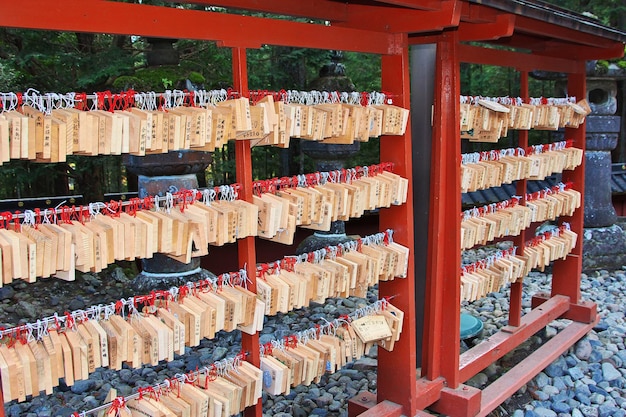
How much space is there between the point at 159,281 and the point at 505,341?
11.4ft

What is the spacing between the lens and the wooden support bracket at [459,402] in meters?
3.86

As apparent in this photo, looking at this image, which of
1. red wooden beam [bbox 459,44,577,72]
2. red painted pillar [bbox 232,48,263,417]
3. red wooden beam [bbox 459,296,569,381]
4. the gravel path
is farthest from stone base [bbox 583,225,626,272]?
red painted pillar [bbox 232,48,263,417]

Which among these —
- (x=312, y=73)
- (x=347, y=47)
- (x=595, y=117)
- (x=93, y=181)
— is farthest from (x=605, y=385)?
(x=312, y=73)

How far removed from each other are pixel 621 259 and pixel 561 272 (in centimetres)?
313

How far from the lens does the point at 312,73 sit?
14.4 m

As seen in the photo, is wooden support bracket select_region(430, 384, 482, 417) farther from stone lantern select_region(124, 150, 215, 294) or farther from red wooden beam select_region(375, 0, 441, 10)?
stone lantern select_region(124, 150, 215, 294)

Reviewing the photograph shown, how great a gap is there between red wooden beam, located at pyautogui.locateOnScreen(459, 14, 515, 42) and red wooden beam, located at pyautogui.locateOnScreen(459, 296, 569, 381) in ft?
7.29

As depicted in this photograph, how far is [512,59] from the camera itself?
4723 mm

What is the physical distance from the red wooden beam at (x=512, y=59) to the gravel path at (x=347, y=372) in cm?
252

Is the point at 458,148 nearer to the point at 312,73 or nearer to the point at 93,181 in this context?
the point at 93,181

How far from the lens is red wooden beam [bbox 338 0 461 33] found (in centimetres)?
330

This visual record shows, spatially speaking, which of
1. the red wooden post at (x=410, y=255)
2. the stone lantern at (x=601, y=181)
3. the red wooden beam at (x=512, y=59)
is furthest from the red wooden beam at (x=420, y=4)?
the stone lantern at (x=601, y=181)

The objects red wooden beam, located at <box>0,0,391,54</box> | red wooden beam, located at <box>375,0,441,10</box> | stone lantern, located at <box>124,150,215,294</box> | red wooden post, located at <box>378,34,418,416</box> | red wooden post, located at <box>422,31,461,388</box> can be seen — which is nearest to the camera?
red wooden beam, located at <box>0,0,391,54</box>

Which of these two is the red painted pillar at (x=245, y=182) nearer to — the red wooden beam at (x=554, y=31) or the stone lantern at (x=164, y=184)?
the red wooden beam at (x=554, y=31)
